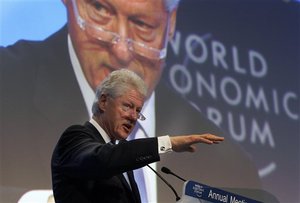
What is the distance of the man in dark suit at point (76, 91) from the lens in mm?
2764

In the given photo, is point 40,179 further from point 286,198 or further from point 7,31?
point 286,198

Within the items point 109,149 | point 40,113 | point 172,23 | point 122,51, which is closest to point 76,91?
point 40,113

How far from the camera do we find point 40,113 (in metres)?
2.82

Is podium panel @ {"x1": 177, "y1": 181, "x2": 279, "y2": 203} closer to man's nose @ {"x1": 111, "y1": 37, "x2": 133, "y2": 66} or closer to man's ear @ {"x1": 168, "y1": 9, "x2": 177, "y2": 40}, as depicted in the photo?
man's nose @ {"x1": 111, "y1": 37, "x2": 133, "y2": 66}

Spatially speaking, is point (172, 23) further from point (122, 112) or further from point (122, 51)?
point (122, 112)

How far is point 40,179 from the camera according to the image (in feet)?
9.07

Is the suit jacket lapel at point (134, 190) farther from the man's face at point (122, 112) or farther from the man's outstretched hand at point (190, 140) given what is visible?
the man's outstretched hand at point (190, 140)

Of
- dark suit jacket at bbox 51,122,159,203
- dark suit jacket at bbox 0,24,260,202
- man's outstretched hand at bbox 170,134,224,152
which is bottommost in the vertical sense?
dark suit jacket at bbox 51,122,159,203

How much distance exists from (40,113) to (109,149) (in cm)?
163

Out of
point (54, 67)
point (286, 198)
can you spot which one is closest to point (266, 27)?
point (286, 198)

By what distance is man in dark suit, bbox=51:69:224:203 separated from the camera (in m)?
1.25

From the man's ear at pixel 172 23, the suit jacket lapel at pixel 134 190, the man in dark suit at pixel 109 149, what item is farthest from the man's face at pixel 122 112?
the man's ear at pixel 172 23

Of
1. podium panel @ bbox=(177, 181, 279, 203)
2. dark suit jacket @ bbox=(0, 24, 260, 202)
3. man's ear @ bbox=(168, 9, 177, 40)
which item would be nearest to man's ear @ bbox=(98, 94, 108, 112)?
podium panel @ bbox=(177, 181, 279, 203)

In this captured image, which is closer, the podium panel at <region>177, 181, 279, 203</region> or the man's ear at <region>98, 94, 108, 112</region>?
the podium panel at <region>177, 181, 279, 203</region>
